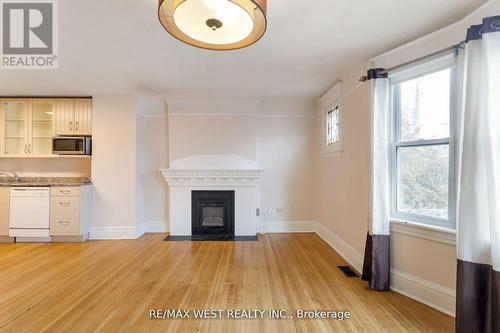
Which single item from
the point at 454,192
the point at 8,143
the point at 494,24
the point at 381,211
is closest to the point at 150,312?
the point at 381,211

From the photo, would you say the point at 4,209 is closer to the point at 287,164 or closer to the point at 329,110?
the point at 287,164

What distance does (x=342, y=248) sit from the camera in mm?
3566

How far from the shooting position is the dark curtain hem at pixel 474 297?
173cm

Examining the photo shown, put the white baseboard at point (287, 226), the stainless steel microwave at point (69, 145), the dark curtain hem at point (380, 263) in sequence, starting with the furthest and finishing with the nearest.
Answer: the white baseboard at point (287, 226) → the stainless steel microwave at point (69, 145) → the dark curtain hem at point (380, 263)

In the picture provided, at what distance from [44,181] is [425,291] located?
571 cm

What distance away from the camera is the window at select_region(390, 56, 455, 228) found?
7.32 ft

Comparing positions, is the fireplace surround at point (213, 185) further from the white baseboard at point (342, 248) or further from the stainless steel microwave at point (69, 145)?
the stainless steel microwave at point (69, 145)

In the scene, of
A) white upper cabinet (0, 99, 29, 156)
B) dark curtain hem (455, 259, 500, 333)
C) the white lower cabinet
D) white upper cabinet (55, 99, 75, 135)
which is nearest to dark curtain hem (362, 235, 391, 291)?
dark curtain hem (455, 259, 500, 333)

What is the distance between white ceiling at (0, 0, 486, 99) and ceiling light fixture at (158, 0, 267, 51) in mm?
644

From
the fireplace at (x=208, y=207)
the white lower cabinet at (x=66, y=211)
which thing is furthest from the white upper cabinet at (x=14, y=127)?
the fireplace at (x=208, y=207)

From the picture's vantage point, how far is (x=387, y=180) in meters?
2.57

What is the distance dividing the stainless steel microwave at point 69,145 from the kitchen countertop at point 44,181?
0.51m

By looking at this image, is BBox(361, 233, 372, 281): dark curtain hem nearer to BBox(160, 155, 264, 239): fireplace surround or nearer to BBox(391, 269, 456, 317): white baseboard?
BBox(391, 269, 456, 317): white baseboard

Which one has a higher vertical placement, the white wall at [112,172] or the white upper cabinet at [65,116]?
the white upper cabinet at [65,116]
